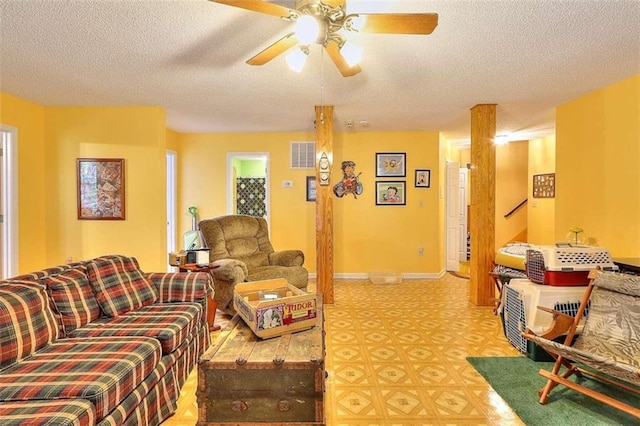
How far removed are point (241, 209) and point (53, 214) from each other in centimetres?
311

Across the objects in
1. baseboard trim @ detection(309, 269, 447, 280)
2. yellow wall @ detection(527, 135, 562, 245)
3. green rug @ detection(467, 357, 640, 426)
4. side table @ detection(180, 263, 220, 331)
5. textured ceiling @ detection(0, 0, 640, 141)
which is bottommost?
green rug @ detection(467, 357, 640, 426)

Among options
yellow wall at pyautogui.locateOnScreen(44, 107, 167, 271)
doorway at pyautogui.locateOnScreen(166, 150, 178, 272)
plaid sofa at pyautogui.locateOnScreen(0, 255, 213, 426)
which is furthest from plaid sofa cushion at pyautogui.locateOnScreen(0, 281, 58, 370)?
doorway at pyautogui.locateOnScreen(166, 150, 178, 272)

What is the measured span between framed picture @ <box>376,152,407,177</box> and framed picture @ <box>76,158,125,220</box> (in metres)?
3.71

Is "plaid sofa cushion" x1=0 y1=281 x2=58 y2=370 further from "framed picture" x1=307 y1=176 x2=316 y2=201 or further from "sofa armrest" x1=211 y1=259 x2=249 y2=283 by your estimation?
"framed picture" x1=307 y1=176 x2=316 y2=201

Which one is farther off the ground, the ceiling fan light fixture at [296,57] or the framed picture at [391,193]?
the ceiling fan light fixture at [296,57]

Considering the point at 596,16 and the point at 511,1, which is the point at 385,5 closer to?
the point at 511,1

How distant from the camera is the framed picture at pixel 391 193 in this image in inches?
223

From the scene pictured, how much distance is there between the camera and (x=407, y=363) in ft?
8.69

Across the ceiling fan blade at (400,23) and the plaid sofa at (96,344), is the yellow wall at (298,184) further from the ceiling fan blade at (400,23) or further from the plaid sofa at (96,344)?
the ceiling fan blade at (400,23)

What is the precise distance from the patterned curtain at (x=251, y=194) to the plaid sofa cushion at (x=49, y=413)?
548 centimetres

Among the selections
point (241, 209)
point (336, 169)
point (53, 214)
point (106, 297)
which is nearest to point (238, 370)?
point (106, 297)

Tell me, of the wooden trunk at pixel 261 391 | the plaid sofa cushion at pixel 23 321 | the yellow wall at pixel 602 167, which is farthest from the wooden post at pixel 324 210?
the yellow wall at pixel 602 167

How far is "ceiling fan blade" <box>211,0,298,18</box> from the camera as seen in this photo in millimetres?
1580

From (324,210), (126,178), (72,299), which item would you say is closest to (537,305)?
(324,210)
